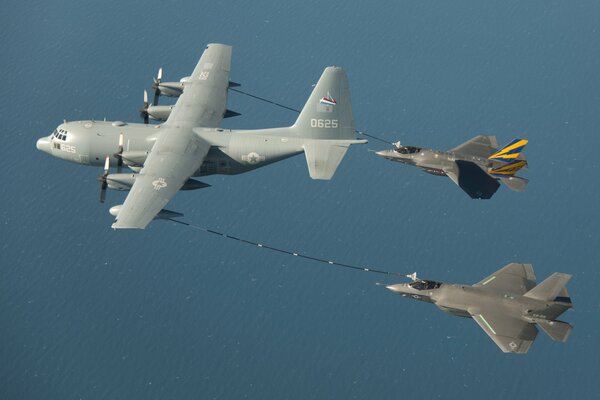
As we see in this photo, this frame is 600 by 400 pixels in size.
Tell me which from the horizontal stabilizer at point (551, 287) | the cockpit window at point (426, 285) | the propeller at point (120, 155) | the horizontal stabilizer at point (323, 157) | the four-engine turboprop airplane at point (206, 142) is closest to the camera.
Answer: the horizontal stabilizer at point (551, 287)

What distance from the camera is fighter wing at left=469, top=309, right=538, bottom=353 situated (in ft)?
216

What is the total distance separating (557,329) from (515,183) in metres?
14.5

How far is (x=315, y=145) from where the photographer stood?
245 ft

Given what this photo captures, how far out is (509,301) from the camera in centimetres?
6731

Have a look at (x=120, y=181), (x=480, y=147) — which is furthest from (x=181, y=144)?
(x=480, y=147)

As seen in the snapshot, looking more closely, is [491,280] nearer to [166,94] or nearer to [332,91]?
[332,91]

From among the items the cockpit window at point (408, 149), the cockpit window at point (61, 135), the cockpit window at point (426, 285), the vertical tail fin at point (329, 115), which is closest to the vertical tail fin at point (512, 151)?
the cockpit window at point (408, 149)

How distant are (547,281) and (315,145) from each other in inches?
793

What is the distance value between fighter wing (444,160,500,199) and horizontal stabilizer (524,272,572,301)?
12.0 meters

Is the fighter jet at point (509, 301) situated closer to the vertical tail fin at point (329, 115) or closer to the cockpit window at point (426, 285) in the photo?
the cockpit window at point (426, 285)

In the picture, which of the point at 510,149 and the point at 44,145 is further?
the point at 44,145

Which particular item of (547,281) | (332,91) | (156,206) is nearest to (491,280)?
(547,281)

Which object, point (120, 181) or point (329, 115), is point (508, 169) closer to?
point (329, 115)

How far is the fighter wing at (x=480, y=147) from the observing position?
7839 cm
